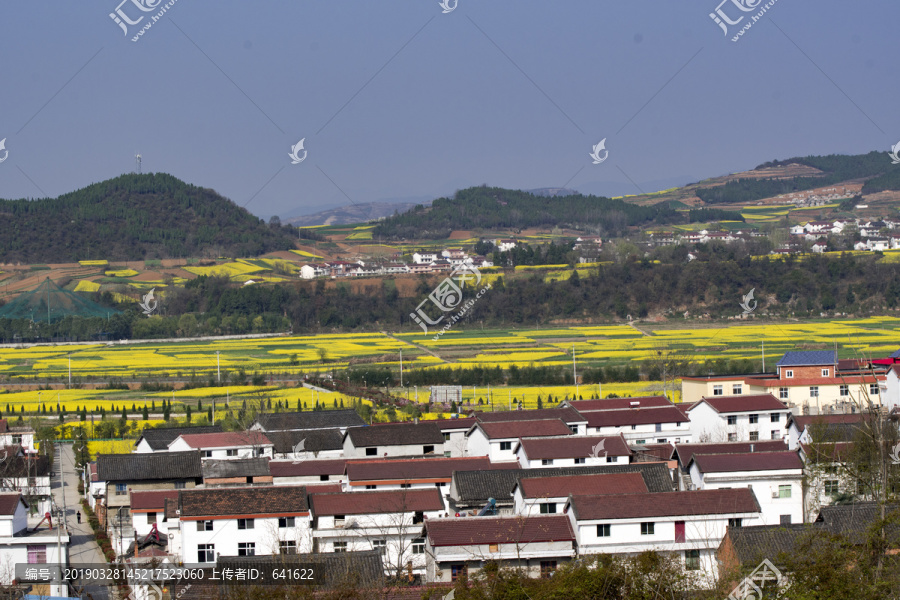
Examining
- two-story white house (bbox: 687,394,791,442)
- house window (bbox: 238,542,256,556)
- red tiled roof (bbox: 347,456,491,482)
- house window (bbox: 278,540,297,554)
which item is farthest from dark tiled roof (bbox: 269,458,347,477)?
two-story white house (bbox: 687,394,791,442)

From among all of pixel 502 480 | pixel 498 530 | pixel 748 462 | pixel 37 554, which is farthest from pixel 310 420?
pixel 498 530

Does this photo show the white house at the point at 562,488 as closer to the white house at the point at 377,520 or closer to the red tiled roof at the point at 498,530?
the white house at the point at 377,520

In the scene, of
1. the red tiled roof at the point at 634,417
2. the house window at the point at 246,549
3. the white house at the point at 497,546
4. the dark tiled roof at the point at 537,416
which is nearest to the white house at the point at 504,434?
the dark tiled roof at the point at 537,416

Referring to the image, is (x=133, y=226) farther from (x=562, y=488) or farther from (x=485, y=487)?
(x=562, y=488)

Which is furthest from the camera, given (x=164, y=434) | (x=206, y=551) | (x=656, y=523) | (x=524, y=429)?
(x=164, y=434)

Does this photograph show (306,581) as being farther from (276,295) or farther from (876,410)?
(276,295)

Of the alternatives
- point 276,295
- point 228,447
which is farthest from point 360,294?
point 228,447

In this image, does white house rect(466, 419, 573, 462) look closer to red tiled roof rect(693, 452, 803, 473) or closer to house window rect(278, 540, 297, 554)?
red tiled roof rect(693, 452, 803, 473)
